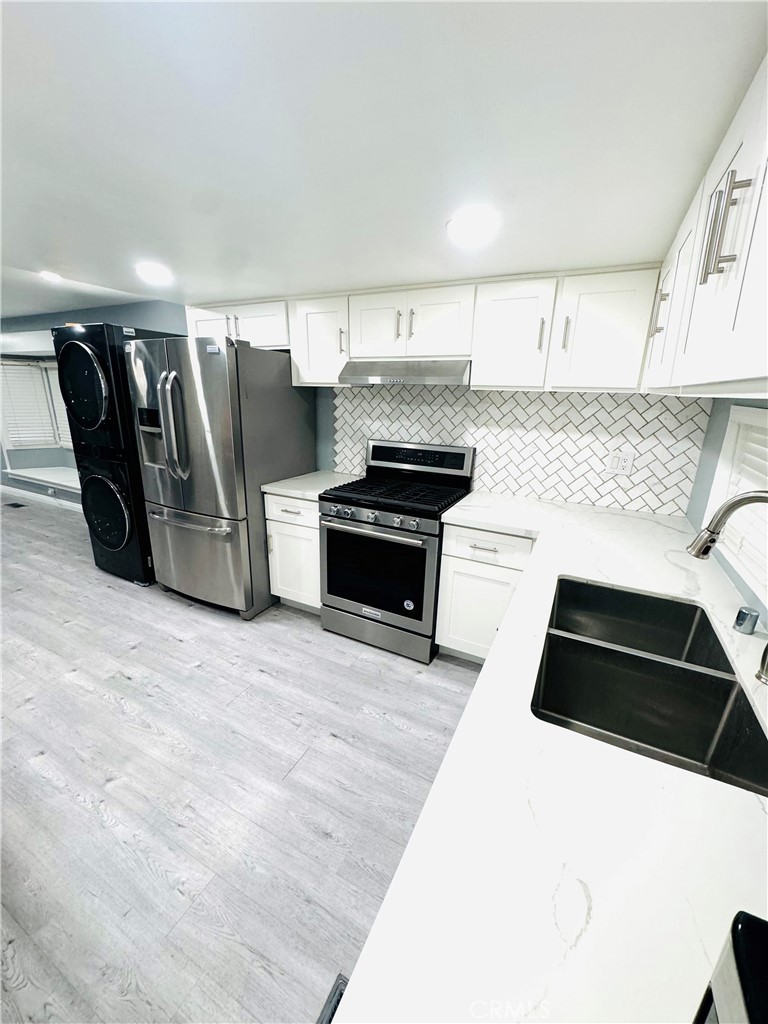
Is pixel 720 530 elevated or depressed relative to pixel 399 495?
elevated

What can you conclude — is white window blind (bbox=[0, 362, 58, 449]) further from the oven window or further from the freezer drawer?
the oven window

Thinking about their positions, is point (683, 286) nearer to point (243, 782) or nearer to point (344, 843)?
point (344, 843)

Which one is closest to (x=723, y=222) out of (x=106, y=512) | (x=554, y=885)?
(x=554, y=885)

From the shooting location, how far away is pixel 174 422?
102 inches

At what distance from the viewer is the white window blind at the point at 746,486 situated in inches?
47.4

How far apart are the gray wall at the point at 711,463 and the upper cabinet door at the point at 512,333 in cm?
79

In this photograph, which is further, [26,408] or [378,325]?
[26,408]

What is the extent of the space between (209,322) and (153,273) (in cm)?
71

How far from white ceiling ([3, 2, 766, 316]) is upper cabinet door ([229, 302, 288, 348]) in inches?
38.7

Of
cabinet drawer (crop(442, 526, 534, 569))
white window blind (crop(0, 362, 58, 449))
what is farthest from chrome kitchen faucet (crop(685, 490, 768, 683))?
white window blind (crop(0, 362, 58, 449))

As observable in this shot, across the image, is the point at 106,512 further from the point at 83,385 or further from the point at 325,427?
the point at 325,427

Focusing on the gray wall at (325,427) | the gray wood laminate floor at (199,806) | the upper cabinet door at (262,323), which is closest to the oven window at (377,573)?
the gray wood laminate floor at (199,806)

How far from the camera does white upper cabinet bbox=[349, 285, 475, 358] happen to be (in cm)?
219

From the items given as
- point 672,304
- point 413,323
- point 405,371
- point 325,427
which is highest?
point 413,323
